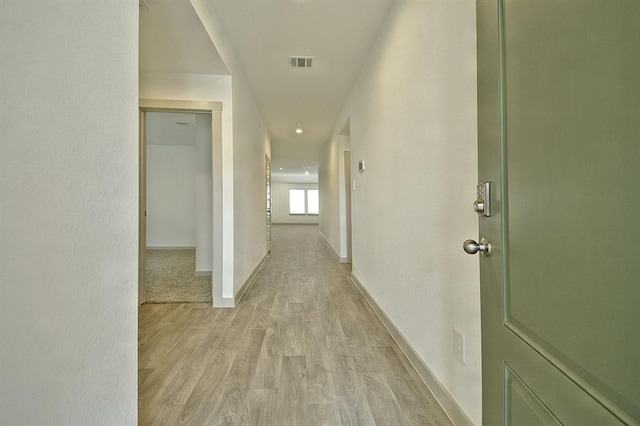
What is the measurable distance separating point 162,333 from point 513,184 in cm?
273

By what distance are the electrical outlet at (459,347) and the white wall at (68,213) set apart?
1.38 meters

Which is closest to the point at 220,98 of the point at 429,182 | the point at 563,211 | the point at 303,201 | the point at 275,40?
the point at 275,40

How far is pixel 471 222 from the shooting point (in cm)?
127

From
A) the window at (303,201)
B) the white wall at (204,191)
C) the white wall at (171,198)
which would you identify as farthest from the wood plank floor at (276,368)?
the window at (303,201)

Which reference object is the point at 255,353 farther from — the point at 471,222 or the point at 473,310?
the point at 471,222

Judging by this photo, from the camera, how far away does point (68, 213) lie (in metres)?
0.82

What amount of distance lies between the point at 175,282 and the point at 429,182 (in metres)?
3.91

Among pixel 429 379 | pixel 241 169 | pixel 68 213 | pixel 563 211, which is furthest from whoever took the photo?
pixel 241 169

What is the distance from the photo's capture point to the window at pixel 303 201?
17156 mm

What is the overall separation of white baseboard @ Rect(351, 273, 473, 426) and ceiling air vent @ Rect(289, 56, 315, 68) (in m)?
2.80

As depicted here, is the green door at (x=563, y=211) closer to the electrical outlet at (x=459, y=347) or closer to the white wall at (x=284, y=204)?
the electrical outlet at (x=459, y=347)

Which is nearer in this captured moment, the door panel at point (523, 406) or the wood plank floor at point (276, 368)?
the door panel at point (523, 406)

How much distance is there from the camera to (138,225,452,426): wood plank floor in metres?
1.46

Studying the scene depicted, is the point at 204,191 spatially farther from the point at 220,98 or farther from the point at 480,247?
the point at 480,247
